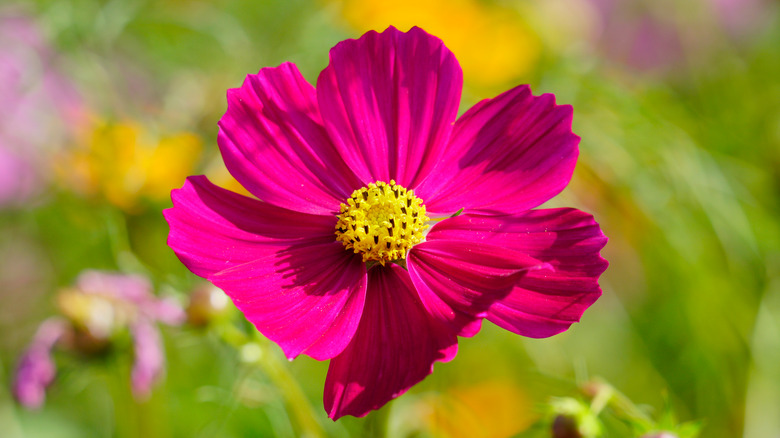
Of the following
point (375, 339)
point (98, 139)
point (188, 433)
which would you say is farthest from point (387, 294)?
point (98, 139)

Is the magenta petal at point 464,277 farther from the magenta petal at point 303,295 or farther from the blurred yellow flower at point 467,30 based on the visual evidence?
the blurred yellow flower at point 467,30

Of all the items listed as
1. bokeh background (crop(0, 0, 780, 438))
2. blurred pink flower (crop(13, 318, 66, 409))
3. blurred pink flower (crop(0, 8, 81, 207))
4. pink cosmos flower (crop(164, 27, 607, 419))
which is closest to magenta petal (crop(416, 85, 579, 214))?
pink cosmos flower (crop(164, 27, 607, 419))

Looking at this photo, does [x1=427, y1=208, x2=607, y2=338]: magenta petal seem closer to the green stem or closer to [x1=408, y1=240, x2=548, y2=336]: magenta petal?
[x1=408, y1=240, x2=548, y2=336]: magenta petal

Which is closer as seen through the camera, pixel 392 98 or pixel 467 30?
pixel 392 98

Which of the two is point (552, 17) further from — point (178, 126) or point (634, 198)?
point (178, 126)

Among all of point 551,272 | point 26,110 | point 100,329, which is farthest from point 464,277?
point 26,110

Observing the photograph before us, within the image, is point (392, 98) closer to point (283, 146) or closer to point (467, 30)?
point (283, 146)

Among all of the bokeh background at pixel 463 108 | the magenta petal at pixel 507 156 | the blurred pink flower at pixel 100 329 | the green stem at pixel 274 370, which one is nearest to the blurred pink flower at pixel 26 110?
the bokeh background at pixel 463 108
